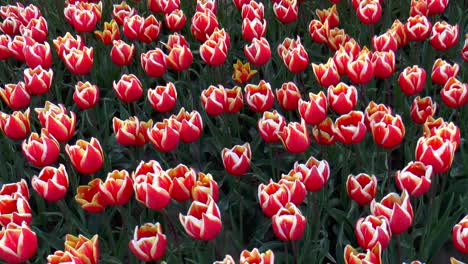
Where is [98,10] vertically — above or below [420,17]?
below

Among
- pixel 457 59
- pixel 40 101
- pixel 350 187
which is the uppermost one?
pixel 350 187

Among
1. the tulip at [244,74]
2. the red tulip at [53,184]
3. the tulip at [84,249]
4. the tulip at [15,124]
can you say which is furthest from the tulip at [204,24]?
the tulip at [84,249]

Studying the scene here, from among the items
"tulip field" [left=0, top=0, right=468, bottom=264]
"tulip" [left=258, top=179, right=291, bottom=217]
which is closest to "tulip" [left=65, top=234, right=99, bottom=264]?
"tulip field" [left=0, top=0, right=468, bottom=264]

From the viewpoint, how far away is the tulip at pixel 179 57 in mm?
2795

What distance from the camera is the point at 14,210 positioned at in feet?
6.47

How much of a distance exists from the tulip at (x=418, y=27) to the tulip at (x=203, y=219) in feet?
4.69

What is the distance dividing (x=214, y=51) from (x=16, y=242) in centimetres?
126

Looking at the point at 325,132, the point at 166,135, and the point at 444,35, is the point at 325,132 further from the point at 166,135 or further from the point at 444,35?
the point at 444,35

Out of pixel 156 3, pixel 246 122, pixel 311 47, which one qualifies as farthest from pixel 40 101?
pixel 311 47

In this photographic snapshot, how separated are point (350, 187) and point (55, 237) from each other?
109 centimetres

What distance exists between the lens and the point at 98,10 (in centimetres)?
342

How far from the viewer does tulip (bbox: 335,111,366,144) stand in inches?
84.2

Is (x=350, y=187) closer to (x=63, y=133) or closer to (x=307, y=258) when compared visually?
(x=307, y=258)

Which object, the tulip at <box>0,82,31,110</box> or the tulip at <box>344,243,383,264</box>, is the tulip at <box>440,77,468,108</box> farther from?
the tulip at <box>0,82,31,110</box>
